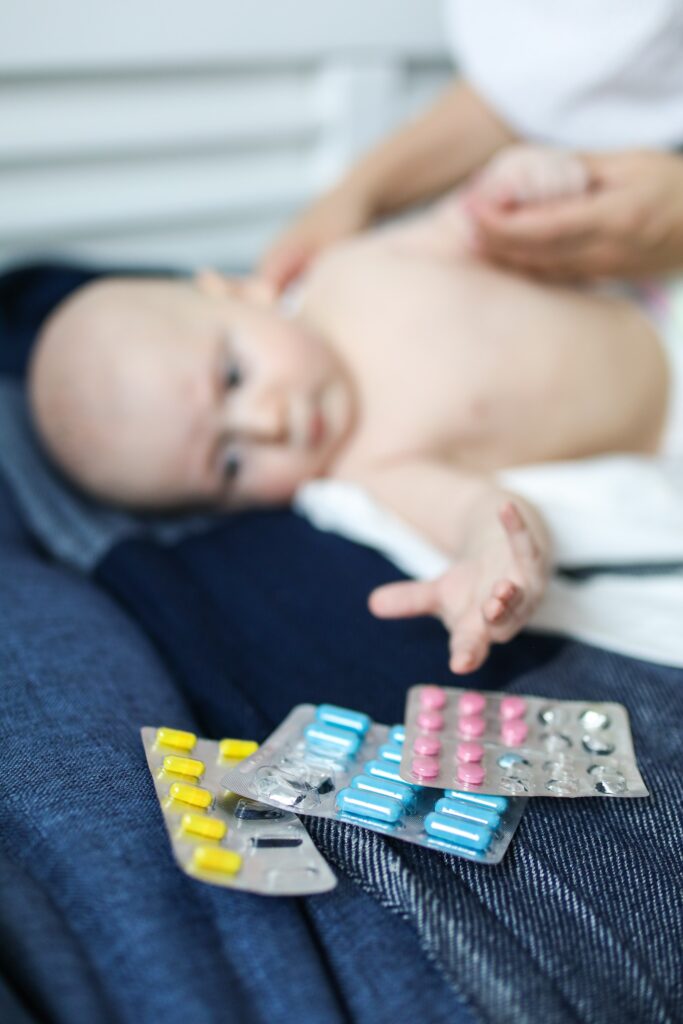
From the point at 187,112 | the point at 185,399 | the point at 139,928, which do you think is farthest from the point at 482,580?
the point at 187,112

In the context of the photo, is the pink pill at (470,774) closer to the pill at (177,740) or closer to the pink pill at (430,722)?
the pink pill at (430,722)

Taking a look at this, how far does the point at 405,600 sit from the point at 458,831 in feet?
0.75

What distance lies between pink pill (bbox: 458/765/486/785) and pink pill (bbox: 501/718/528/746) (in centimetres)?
6

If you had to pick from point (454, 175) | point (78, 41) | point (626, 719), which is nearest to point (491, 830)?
point (626, 719)

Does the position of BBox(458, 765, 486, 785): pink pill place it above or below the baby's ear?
below

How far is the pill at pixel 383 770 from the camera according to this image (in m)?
0.63

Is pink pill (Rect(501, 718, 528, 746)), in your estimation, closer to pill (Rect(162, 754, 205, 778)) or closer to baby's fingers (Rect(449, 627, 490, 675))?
baby's fingers (Rect(449, 627, 490, 675))

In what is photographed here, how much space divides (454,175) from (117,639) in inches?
36.2

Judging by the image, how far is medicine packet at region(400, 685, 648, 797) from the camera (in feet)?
2.06

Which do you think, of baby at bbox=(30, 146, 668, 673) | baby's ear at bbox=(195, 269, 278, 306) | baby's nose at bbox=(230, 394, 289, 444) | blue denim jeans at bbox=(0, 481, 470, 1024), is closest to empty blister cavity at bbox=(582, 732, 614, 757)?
blue denim jeans at bbox=(0, 481, 470, 1024)

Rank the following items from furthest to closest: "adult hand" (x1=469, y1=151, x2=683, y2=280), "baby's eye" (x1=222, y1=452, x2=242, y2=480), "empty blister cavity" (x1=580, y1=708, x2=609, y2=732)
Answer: "baby's eye" (x1=222, y1=452, x2=242, y2=480), "adult hand" (x1=469, y1=151, x2=683, y2=280), "empty blister cavity" (x1=580, y1=708, x2=609, y2=732)

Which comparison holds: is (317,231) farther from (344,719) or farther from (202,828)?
(202,828)

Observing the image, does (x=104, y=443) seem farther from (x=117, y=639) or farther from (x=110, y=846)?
(x=110, y=846)

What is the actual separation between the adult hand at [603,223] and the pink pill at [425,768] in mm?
628
